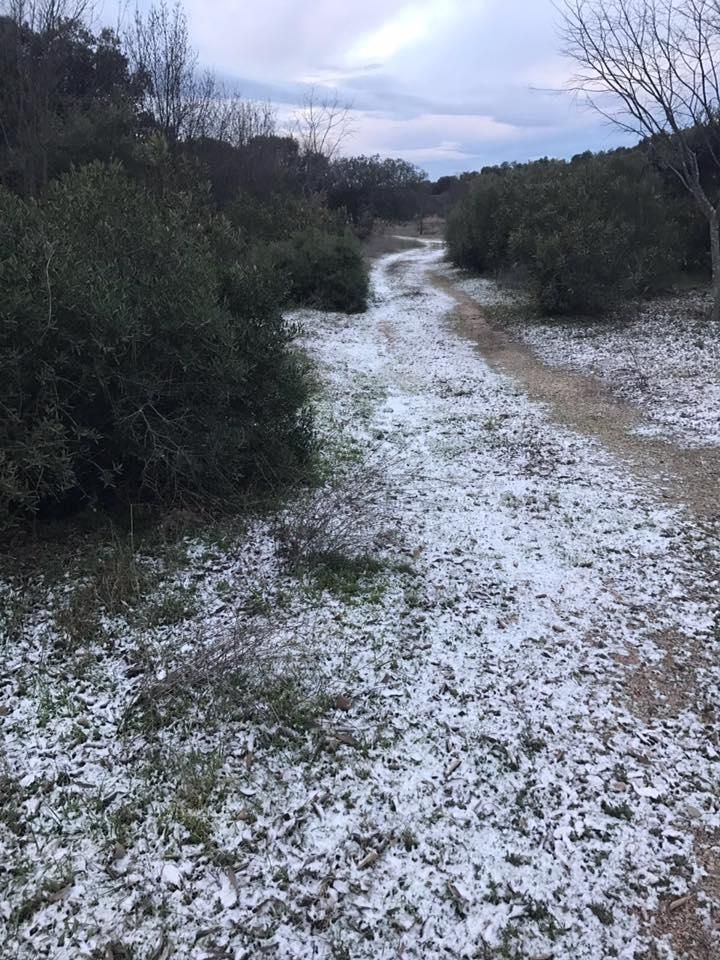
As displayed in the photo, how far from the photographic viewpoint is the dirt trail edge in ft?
22.5

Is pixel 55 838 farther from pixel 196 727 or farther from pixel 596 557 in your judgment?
pixel 596 557

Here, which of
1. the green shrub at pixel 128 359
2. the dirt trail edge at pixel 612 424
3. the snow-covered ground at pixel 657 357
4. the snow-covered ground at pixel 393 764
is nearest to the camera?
the snow-covered ground at pixel 393 764

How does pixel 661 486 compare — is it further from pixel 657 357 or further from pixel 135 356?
pixel 657 357

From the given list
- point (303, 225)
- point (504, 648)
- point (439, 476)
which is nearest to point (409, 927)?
point (504, 648)

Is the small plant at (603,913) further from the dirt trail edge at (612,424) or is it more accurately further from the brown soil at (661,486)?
the dirt trail edge at (612,424)

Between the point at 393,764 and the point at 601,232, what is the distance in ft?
50.5

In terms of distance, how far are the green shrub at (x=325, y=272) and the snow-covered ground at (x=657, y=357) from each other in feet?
17.0

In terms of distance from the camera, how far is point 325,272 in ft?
61.1

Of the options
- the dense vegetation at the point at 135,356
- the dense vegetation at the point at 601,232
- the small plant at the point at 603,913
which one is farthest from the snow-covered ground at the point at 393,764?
the dense vegetation at the point at 601,232

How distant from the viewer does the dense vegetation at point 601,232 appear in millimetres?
15523

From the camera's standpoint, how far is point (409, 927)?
2785 millimetres

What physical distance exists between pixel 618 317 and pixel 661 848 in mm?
14813

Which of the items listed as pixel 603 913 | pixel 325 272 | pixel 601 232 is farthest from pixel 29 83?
pixel 603 913

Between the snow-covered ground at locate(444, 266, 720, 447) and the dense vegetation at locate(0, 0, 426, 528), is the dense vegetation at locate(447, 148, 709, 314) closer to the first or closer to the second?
Result: the snow-covered ground at locate(444, 266, 720, 447)
